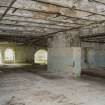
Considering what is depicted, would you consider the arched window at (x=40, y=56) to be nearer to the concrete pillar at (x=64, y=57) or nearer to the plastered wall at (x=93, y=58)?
the plastered wall at (x=93, y=58)

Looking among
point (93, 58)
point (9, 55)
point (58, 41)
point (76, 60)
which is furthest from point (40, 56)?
point (76, 60)

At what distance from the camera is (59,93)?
4023mm

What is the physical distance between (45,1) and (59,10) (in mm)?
566

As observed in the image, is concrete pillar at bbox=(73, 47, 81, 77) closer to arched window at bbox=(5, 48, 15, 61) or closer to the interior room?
the interior room

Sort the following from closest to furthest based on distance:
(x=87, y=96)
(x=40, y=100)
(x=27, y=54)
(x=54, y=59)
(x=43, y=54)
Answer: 1. (x=40, y=100)
2. (x=87, y=96)
3. (x=54, y=59)
4. (x=27, y=54)
5. (x=43, y=54)

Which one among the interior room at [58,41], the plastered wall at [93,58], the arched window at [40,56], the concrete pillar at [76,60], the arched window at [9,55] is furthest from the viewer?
the arched window at [40,56]

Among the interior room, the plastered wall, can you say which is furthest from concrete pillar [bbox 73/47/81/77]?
the plastered wall

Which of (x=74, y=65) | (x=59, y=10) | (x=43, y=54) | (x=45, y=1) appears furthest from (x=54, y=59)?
(x=43, y=54)

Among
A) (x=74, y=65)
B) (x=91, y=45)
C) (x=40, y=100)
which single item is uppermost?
(x=91, y=45)

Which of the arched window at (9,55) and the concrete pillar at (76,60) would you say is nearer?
the concrete pillar at (76,60)

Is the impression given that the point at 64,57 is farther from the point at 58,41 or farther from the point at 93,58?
the point at 93,58

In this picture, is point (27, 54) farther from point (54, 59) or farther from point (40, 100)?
point (40, 100)

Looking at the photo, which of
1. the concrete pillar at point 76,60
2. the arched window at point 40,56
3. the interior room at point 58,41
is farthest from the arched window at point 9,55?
the concrete pillar at point 76,60

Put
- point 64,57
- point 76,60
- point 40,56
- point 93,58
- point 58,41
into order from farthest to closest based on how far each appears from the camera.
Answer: point 40,56 < point 93,58 < point 58,41 < point 64,57 < point 76,60
